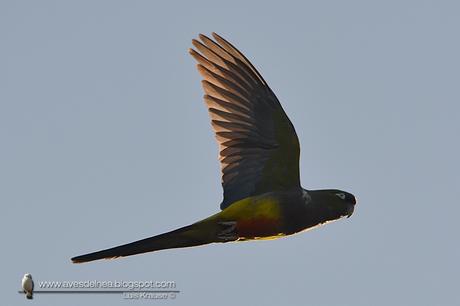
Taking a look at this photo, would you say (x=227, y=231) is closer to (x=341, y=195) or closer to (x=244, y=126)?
(x=244, y=126)

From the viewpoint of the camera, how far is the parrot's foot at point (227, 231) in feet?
33.5

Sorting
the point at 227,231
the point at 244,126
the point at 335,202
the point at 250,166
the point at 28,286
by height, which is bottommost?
the point at 28,286

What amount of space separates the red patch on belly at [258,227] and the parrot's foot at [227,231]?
61mm

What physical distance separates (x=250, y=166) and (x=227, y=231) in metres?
1.16

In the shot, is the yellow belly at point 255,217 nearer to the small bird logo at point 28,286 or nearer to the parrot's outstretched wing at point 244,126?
the parrot's outstretched wing at point 244,126

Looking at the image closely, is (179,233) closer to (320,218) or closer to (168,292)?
(168,292)

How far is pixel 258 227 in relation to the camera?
1034 centimetres

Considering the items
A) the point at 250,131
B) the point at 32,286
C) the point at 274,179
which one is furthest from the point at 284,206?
the point at 32,286

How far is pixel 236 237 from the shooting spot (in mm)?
10359

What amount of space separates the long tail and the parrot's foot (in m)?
0.33

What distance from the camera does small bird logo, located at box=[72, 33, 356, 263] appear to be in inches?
405

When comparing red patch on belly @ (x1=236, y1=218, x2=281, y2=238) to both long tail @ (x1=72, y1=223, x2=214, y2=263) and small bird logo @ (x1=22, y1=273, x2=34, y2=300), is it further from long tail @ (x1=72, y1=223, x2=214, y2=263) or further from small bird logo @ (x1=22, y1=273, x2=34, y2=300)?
small bird logo @ (x1=22, y1=273, x2=34, y2=300)

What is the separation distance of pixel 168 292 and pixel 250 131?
8.44 ft

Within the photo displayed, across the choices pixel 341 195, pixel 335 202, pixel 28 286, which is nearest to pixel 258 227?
pixel 335 202
